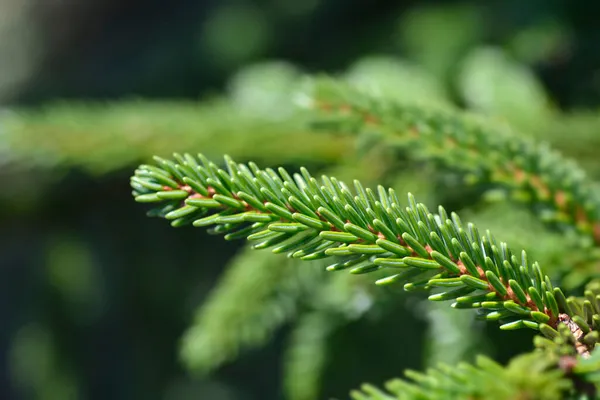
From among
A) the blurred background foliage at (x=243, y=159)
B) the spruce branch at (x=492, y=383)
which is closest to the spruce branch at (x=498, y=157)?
the blurred background foliage at (x=243, y=159)

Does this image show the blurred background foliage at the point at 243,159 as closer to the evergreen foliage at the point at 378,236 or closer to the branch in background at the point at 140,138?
the branch in background at the point at 140,138

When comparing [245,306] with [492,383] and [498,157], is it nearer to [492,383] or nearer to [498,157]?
[498,157]

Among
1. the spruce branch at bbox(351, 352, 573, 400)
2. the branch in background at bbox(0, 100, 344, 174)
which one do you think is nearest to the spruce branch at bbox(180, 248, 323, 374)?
the branch in background at bbox(0, 100, 344, 174)

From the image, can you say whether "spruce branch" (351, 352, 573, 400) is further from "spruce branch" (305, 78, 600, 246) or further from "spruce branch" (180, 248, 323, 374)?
"spruce branch" (180, 248, 323, 374)

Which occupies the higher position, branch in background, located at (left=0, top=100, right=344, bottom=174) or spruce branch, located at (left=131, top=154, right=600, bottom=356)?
branch in background, located at (left=0, top=100, right=344, bottom=174)

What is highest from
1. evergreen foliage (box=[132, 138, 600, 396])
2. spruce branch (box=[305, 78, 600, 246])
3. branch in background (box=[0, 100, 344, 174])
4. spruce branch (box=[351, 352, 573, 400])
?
branch in background (box=[0, 100, 344, 174])

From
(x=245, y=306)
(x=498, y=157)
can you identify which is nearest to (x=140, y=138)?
(x=245, y=306)

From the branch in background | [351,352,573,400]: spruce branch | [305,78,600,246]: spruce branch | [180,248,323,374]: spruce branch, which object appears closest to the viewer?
[351,352,573,400]: spruce branch
